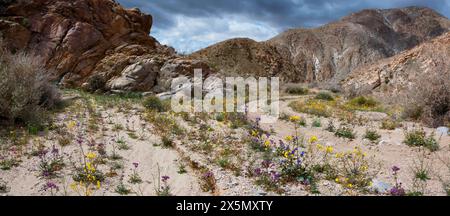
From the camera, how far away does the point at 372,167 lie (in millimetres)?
5168

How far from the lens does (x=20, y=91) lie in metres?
7.51

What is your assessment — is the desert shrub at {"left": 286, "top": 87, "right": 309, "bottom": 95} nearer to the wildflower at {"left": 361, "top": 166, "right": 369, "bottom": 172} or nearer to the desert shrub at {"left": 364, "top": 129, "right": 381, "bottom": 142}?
the desert shrub at {"left": 364, "top": 129, "right": 381, "bottom": 142}

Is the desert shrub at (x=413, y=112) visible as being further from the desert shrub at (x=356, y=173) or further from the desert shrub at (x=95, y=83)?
the desert shrub at (x=95, y=83)

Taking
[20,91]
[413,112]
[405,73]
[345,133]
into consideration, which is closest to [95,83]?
[20,91]

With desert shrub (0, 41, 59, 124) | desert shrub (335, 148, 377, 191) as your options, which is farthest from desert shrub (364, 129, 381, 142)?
desert shrub (0, 41, 59, 124)

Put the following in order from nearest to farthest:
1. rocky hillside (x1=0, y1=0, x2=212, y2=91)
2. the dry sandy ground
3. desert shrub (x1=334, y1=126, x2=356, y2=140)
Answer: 1. the dry sandy ground
2. desert shrub (x1=334, y1=126, x2=356, y2=140)
3. rocky hillside (x1=0, y1=0, x2=212, y2=91)

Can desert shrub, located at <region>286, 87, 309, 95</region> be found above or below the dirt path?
above

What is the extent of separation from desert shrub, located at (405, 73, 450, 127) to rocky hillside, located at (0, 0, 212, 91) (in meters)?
9.12

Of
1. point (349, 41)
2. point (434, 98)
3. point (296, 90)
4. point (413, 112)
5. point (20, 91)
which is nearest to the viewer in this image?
point (20, 91)

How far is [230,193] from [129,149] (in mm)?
2632

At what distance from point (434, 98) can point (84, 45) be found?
40.3 ft

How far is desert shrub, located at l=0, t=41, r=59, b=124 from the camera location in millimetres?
7348

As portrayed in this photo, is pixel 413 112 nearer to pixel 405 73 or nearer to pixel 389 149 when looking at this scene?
pixel 389 149

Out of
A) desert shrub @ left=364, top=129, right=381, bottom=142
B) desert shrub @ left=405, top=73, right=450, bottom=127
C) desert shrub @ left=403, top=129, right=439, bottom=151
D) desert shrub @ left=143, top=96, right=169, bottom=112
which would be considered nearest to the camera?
desert shrub @ left=403, top=129, right=439, bottom=151
